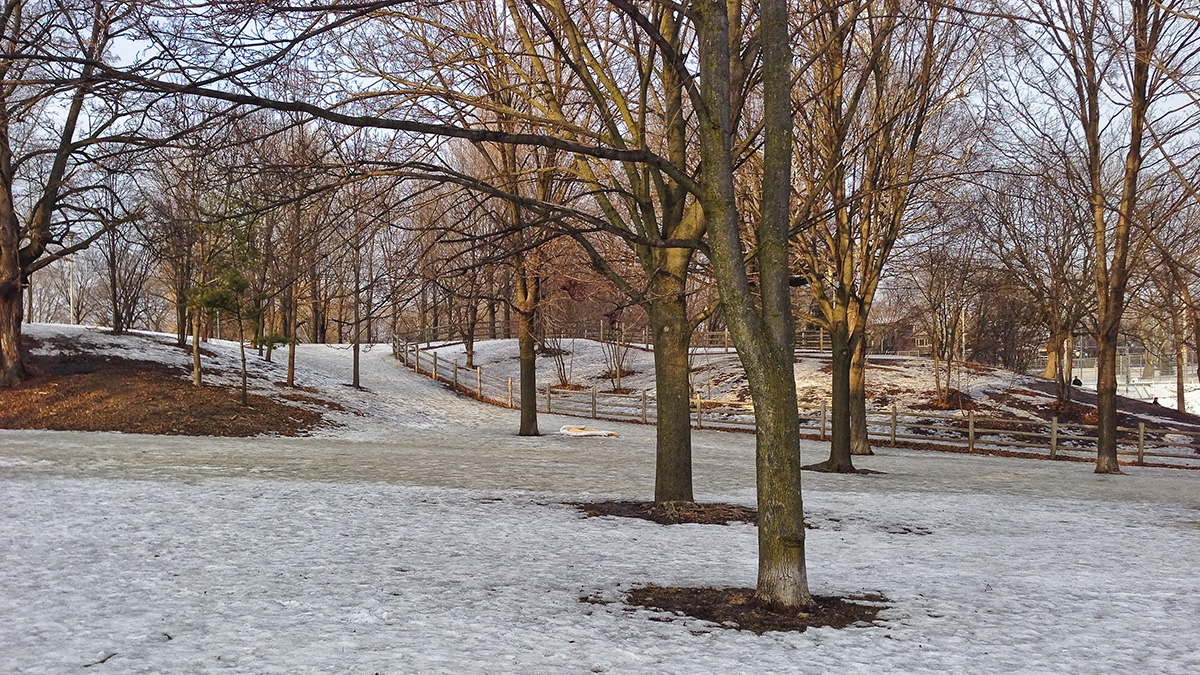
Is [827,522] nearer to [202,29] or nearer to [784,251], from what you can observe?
[784,251]

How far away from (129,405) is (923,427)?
24.1 meters

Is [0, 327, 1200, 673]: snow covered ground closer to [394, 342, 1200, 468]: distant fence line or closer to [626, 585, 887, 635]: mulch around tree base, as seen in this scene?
[626, 585, 887, 635]: mulch around tree base

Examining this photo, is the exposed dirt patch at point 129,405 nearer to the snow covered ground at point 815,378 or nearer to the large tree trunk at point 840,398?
the large tree trunk at point 840,398

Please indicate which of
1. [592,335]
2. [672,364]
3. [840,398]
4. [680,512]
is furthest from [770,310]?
[592,335]

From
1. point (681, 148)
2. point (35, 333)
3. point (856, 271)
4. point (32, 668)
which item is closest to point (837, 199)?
point (856, 271)

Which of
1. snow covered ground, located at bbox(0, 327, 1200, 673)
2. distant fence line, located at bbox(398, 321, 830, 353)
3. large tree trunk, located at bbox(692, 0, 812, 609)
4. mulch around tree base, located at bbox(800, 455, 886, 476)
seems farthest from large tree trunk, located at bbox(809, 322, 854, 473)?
distant fence line, located at bbox(398, 321, 830, 353)

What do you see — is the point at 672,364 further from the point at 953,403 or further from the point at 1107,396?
the point at 953,403

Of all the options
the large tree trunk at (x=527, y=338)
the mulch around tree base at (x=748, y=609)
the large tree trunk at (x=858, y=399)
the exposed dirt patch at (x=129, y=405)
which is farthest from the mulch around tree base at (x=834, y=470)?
the exposed dirt patch at (x=129, y=405)

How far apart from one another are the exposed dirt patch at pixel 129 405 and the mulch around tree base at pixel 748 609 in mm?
16537

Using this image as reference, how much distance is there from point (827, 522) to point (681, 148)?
5179 mm

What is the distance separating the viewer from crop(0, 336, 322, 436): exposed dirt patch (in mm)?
20094

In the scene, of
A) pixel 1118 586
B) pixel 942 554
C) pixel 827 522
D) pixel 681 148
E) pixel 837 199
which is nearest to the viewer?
pixel 1118 586

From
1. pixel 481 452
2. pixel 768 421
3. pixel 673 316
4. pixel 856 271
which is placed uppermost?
pixel 856 271

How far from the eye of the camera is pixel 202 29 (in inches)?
238
